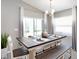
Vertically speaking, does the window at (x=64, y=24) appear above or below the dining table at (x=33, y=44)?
above

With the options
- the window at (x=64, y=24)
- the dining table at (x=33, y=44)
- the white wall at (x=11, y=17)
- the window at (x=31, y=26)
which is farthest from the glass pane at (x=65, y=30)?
the white wall at (x=11, y=17)

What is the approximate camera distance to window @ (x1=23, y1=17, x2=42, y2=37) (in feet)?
17.7

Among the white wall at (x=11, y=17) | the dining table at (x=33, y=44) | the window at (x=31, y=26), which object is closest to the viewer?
the dining table at (x=33, y=44)

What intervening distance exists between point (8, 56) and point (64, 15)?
15.7 feet

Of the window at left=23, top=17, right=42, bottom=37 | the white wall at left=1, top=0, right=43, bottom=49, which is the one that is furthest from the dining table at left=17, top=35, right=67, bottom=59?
the window at left=23, top=17, right=42, bottom=37

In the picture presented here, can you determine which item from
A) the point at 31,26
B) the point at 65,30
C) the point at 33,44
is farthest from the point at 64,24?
the point at 33,44

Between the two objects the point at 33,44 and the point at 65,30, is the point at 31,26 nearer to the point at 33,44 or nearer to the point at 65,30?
the point at 65,30

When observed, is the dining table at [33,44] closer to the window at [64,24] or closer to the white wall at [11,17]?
the white wall at [11,17]

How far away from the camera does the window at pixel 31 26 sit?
17.7 ft

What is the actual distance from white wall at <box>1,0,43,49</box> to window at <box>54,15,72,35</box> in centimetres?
259

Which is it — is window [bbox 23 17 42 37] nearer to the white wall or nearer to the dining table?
the white wall

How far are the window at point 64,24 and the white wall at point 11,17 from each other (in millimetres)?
2593

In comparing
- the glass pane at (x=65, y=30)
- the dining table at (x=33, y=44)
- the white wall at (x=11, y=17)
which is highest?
the white wall at (x=11, y=17)

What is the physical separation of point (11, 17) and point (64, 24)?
10.2ft
